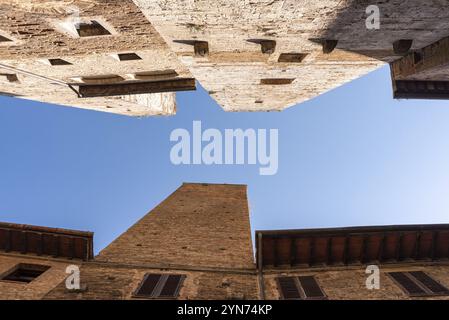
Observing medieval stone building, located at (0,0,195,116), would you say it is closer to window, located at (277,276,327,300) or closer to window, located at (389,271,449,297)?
window, located at (277,276,327,300)

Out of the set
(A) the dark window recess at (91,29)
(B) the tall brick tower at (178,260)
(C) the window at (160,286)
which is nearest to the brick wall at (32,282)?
(B) the tall brick tower at (178,260)

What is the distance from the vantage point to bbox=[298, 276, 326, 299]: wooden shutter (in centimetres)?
996

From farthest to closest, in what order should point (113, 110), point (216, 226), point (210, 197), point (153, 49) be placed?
point (210, 197) → point (113, 110) → point (216, 226) → point (153, 49)

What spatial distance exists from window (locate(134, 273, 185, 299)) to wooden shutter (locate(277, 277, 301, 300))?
3.14 m

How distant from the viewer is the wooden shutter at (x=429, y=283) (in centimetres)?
984

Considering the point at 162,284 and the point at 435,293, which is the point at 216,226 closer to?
the point at 162,284

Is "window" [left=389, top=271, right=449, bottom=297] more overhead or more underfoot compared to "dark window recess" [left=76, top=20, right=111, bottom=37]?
more underfoot

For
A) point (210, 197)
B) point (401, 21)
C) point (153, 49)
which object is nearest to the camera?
point (401, 21)

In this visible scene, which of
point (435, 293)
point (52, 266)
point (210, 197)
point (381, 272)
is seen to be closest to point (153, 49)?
point (52, 266)

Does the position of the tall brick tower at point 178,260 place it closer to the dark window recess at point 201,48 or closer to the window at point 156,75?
the window at point 156,75

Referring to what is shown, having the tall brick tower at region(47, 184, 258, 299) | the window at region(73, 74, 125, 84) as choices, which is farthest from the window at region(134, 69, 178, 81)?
the tall brick tower at region(47, 184, 258, 299)

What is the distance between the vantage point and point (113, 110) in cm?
1998
